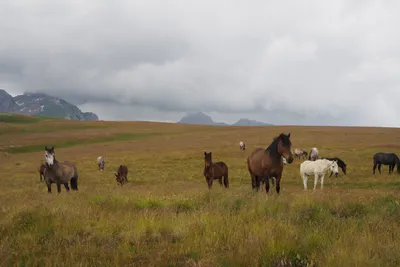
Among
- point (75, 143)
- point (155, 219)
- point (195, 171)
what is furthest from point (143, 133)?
point (155, 219)

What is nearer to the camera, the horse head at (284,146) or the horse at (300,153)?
the horse head at (284,146)

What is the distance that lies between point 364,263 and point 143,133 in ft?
287

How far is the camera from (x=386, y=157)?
26.1 m

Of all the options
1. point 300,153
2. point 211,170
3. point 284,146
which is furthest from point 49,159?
point 300,153

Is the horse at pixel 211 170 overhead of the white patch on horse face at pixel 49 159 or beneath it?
beneath

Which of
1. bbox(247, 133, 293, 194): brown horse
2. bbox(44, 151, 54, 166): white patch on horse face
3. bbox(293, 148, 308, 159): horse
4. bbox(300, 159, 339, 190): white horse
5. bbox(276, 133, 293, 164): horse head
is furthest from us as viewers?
bbox(293, 148, 308, 159): horse

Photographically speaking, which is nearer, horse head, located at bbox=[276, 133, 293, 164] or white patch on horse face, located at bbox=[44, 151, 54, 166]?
horse head, located at bbox=[276, 133, 293, 164]

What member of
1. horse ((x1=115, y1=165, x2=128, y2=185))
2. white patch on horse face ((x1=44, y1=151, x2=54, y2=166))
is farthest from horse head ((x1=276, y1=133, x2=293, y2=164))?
horse ((x1=115, y1=165, x2=128, y2=185))

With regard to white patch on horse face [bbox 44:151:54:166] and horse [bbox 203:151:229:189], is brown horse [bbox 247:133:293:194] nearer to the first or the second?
horse [bbox 203:151:229:189]

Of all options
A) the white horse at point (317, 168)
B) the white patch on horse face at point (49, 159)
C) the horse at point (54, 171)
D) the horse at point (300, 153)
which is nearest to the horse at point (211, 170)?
the white horse at point (317, 168)

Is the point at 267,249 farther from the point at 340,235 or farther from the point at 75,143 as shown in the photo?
the point at 75,143

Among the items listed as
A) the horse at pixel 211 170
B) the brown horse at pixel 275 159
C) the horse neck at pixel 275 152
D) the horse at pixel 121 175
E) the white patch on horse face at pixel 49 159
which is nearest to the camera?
the brown horse at pixel 275 159

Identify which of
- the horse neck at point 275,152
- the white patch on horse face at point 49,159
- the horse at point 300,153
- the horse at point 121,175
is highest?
the horse neck at point 275,152

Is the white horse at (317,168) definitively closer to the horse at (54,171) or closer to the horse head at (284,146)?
the horse head at (284,146)
